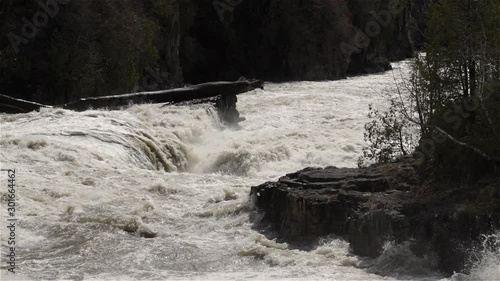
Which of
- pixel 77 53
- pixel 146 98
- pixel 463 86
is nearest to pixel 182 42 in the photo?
pixel 77 53

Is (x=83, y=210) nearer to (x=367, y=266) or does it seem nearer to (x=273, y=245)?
(x=273, y=245)

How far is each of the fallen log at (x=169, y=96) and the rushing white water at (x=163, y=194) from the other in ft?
2.85

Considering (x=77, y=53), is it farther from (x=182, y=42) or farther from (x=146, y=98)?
(x=182, y=42)

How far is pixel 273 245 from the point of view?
12289mm

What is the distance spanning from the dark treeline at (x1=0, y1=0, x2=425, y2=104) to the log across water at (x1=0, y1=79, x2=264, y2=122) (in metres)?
4.00

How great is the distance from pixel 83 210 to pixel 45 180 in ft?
5.53

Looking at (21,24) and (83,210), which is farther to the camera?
(21,24)

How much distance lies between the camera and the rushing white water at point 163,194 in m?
11.2

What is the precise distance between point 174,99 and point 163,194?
36.1ft

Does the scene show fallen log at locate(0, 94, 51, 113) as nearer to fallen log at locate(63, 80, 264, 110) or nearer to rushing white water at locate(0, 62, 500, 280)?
fallen log at locate(63, 80, 264, 110)

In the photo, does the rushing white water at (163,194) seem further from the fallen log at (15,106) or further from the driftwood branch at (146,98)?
the fallen log at (15,106)

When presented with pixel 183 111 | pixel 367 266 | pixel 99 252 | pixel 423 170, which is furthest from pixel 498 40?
pixel 183 111

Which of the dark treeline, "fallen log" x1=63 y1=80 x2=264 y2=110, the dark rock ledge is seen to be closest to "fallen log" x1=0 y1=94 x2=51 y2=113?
"fallen log" x1=63 y1=80 x2=264 y2=110

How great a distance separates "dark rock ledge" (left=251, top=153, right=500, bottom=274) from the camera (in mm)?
10945
